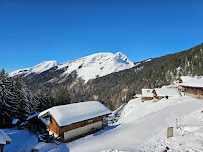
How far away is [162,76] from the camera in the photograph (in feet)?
413

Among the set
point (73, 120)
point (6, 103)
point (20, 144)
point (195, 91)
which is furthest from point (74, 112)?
point (195, 91)

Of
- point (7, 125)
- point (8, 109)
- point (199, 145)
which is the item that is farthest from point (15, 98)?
point (199, 145)

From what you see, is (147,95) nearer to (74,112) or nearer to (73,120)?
(74,112)

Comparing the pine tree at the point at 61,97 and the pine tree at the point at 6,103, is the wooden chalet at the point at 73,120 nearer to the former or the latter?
the pine tree at the point at 6,103

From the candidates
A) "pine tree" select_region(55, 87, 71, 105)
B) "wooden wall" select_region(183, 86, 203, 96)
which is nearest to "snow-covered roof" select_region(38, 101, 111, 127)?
"wooden wall" select_region(183, 86, 203, 96)

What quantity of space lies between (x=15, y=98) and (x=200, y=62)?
12297 cm

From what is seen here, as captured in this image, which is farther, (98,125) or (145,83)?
(145,83)

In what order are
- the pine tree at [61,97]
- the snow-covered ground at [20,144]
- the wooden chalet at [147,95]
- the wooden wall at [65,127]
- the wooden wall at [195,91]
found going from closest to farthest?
the wooden wall at [65,127], the snow-covered ground at [20,144], the wooden wall at [195,91], the pine tree at [61,97], the wooden chalet at [147,95]

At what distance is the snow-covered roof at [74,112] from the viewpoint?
16.7m

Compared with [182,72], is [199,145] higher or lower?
lower

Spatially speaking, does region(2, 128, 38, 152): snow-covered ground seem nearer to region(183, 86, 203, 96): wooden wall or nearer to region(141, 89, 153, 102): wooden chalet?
region(183, 86, 203, 96): wooden wall

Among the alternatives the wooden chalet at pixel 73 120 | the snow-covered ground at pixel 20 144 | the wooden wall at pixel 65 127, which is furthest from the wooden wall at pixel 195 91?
the snow-covered ground at pixel 20 144

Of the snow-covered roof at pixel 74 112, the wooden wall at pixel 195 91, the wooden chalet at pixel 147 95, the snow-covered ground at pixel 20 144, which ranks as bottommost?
the snow-covered ground at pixel 20 144

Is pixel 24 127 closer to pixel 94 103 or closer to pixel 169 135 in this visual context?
pixel 94 103
